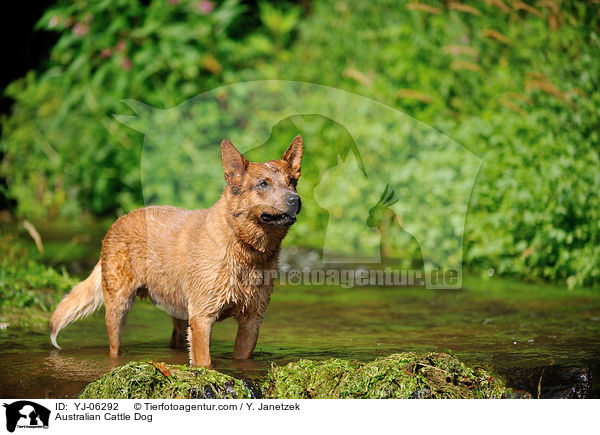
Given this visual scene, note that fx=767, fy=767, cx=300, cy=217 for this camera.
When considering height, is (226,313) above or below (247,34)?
below

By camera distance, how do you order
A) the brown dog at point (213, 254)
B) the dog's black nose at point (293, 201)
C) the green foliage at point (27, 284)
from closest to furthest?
the dog's black nose at point (293, 201) < the brown dog at point (213, 254) < the green foliage at point (27, 284)

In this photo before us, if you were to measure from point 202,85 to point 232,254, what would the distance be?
676 centimetres

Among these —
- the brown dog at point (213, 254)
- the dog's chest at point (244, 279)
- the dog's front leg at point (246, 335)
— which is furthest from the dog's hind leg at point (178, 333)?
the dog's chest at point (244, 279)

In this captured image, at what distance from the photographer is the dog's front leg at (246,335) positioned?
534 cm

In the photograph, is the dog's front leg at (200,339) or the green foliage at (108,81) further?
the green foliage at (108,81)

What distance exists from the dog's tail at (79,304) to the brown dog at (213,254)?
0.78 feet

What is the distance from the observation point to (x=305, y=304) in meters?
7.55

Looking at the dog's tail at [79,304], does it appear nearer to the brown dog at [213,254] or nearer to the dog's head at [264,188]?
the brown dog at [213,254]

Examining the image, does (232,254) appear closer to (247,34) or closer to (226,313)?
(226,313)

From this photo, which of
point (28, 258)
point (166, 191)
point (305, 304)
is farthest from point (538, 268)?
point (28, 258)

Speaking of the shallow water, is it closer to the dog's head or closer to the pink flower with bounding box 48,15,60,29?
the dog's head

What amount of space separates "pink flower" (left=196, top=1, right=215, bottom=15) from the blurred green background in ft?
0.06
